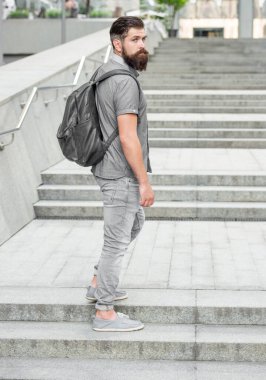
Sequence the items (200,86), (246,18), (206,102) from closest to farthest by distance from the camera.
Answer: (206,102) < (200,86) < (246,18)

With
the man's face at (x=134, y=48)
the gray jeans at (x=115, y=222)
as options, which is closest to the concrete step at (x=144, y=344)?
the gray jeans at (x=115, y=222)

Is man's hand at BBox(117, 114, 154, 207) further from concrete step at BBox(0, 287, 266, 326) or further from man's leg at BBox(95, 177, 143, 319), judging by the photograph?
concrete step at BBox(0, 287, 266, 326)

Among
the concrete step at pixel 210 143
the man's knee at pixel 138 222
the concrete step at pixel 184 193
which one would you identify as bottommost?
the concrete step at pixel 210 143

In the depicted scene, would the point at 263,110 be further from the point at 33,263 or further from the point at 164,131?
the point at 33,263

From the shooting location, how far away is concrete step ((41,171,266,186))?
9359 mm

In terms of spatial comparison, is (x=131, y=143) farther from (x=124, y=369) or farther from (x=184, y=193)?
(x=184, y=193)

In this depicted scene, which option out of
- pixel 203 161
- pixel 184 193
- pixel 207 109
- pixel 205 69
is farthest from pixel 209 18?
pixel 184 193

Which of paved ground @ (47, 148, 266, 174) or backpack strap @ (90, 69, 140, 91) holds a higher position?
backpack strap @ (90, 69, 140, 91)

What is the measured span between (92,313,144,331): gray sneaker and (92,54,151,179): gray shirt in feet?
3.28

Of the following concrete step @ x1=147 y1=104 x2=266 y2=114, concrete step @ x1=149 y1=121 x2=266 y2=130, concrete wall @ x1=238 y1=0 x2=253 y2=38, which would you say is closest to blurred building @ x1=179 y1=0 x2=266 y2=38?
concrete wall @ x1=238 y1=0 x2=253 y2=38

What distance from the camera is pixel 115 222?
542 cm

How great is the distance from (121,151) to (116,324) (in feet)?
3.87

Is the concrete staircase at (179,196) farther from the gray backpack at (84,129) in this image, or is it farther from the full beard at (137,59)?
the full beard at (137,59)

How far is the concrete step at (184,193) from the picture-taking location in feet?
29.7
